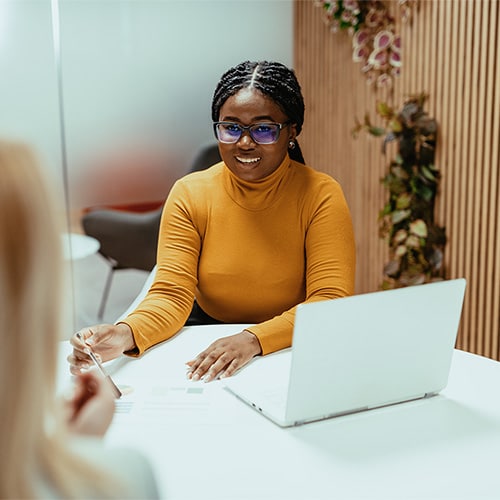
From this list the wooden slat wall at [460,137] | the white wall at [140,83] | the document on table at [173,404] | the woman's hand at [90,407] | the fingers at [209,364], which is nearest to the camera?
the woman's hand at [90,407]

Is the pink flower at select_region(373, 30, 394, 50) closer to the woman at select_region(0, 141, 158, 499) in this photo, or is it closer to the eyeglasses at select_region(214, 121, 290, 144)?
the eyeglasses at select_region(214, 121, 290, 144)

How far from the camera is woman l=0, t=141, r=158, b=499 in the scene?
0.73 m

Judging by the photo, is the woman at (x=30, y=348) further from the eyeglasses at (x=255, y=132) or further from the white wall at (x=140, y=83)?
the white wall at (x=140, y=83)

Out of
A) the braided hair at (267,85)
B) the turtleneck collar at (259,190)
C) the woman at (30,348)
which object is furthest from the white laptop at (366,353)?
the braided hair at (267,85)

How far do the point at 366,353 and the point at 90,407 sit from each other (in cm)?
74

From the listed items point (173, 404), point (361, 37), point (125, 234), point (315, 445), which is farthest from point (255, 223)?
point (361, 37)

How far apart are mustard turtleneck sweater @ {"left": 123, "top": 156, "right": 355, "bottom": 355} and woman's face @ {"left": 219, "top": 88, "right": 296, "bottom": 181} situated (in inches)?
2.5

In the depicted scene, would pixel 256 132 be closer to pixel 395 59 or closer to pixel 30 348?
pixel 30 348

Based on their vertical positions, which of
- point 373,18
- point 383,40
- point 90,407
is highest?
point 373,18

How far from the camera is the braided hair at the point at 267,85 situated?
2.41m

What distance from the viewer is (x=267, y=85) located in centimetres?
240

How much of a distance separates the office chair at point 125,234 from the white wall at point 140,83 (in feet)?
0.29

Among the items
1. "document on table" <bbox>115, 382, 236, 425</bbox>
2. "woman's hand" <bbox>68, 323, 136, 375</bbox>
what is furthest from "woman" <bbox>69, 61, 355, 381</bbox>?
"document on table" <bbox>115, 382, 236, 425</bbox>

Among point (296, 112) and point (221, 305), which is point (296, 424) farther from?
point (296, 112)
